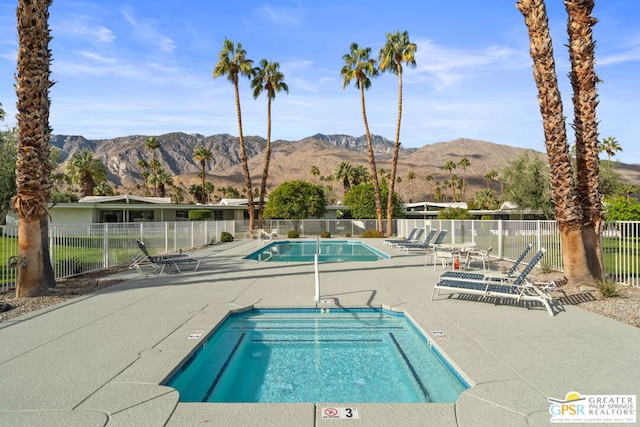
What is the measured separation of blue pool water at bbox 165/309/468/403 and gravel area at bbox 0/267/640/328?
345 cm

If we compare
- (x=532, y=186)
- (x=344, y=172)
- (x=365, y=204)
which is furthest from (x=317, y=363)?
(x=344, y=172)

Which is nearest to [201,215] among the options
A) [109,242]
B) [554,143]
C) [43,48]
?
[109,242]

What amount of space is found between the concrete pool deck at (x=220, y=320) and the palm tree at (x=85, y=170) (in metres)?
51.2

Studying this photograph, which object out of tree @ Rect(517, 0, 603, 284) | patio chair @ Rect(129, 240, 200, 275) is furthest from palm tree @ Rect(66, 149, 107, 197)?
tree @ Rect(517, 0, 603, 284)

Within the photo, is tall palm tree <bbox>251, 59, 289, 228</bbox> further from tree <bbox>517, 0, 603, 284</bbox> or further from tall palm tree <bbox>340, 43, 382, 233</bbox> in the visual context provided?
tree <bbox>517, 0, 603, 284</bbox>

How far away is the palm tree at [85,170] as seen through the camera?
53719 millimetres

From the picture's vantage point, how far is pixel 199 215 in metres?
45.9

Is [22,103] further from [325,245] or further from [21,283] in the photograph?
[325,245]

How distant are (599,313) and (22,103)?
38.0 feet

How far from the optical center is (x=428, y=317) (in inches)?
273

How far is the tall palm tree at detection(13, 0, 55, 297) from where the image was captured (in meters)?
8.62

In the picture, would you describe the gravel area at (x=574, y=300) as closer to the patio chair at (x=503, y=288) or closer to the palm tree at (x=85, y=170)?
the patio chair at (x=503, y=288)

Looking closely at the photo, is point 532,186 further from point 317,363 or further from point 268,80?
point 317,363
